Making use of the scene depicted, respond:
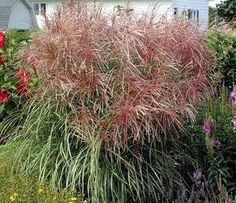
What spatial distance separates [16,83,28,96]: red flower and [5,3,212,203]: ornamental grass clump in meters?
0.59

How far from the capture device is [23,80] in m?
6.44

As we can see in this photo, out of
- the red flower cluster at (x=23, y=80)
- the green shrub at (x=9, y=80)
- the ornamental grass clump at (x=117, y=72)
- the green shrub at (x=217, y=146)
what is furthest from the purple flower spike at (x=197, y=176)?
the green shrub at (x=9, y=80)

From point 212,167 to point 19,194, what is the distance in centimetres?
167

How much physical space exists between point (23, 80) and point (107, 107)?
155 cm

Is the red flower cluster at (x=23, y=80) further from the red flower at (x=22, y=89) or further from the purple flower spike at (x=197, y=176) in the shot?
the purple flower spike at (x=197, y=176)

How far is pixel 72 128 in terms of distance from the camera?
517cm

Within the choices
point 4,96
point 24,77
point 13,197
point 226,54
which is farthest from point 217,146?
point 226,54

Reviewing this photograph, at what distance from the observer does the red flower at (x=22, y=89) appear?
6352mm

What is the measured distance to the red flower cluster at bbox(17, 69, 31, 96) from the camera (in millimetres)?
6270

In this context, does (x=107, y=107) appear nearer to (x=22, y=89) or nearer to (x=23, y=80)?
(x=23, y=80)

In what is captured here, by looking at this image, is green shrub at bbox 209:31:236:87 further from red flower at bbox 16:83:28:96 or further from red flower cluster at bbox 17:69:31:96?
red flower cluster at bbox 17:69:31:96

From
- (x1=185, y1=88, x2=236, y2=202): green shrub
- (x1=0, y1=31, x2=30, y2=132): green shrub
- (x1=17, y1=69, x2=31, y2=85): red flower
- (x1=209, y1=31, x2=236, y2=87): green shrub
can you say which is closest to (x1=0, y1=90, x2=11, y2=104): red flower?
(x1=0, y1=31, x2=30, y2=132): green shrub

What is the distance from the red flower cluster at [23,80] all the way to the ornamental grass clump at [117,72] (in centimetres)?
47

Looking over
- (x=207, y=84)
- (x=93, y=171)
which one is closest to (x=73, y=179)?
(x=93, y=171)
